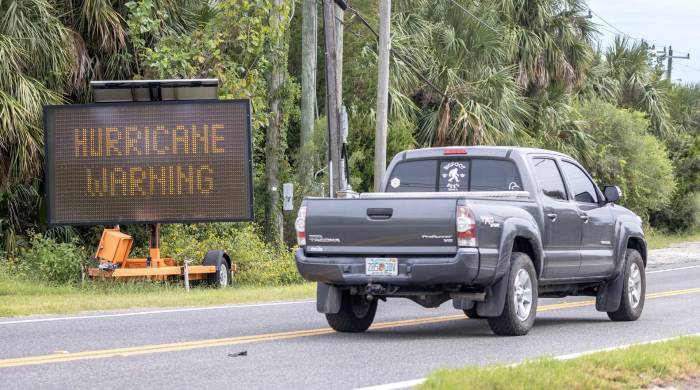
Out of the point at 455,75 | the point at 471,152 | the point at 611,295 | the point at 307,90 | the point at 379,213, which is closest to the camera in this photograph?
the point at 379,213

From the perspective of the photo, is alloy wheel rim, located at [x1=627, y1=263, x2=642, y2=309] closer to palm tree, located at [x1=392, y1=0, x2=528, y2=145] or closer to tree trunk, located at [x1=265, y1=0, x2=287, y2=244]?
tree trunk, located at [x1=265, y1=0, x2=287, y2=244]

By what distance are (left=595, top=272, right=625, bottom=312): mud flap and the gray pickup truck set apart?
1 centimetres

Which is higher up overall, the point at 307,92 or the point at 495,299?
the point at 307,92

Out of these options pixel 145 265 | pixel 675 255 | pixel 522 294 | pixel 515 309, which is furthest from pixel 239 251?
pixel 675 255

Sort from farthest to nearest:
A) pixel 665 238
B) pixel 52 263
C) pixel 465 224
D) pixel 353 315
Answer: pixel 665 238
pixel 52 263
pixel 353 315
pixel 465 224

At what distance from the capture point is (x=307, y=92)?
27.2 metres

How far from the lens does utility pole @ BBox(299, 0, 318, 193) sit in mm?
26703

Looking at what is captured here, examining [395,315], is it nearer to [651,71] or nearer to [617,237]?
[617,237]

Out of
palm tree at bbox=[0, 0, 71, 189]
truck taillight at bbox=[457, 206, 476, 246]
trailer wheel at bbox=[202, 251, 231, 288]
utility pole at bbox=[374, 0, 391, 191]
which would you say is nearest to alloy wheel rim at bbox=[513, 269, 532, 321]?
truck taillight at bbox=[457, 206, 476, 246]

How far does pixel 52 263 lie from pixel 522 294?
1126 centimetres

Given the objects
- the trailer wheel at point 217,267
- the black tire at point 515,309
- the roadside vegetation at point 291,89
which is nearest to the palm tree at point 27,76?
the roadside vegetation at point 291,89

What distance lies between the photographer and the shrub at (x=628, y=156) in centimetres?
3991

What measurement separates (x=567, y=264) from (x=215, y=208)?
852 cm

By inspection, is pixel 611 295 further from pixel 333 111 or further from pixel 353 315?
pixel 333 111
